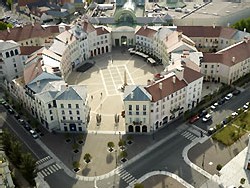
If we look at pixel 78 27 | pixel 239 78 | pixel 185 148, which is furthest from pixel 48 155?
pixel 239 78

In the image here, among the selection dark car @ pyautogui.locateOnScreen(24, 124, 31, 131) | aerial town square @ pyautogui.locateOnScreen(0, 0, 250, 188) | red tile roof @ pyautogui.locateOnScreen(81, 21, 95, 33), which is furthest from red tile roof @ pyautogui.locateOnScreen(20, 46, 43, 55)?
dark car @ pyautogui.locateOnScreen(24, 124, 31, 131)

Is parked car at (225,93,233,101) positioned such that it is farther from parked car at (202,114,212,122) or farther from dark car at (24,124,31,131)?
dark car at (24,124,31,131)

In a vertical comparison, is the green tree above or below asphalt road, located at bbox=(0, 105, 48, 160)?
above

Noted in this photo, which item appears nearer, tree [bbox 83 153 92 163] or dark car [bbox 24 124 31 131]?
tree [bbox 83 153 92 163]

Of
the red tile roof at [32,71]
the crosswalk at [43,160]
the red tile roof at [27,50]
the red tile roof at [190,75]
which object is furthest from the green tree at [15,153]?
the red tile roof at [190,75]

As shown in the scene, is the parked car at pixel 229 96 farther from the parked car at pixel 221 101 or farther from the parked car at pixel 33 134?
the parked car at pixel 33 134

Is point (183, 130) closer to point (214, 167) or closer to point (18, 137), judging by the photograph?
point (214, 167)

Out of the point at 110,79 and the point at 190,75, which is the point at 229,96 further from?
the point at 110,79

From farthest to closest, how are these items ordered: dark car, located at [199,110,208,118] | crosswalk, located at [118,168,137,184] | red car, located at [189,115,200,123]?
dark car, located at [199,110,208,118] → red car, located at [189,115,200,123] → crosswalk, located at [118,168,137,184]
